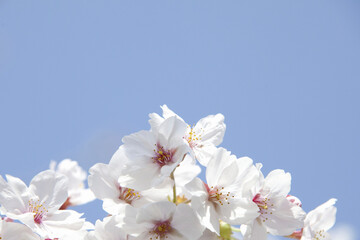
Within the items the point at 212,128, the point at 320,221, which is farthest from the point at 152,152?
the point at 320,221

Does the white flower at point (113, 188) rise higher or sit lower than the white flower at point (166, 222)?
higher

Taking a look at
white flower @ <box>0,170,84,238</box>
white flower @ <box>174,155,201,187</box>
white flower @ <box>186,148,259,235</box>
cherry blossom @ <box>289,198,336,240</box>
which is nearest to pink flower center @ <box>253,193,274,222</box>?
white flower @ <box>186,148,259,235</box>

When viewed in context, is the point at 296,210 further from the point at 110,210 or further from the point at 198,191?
the point at 110,210

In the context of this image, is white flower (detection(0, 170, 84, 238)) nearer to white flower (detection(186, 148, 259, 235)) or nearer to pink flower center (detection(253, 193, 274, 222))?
white flower (detection(186, 148, 259, 235))

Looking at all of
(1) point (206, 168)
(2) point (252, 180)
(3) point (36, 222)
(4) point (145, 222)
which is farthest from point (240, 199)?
(3) point (36, 222)

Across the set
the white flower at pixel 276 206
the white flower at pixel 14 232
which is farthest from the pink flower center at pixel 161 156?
the white flower at pixel 14 232

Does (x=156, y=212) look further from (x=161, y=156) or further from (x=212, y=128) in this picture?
(x=212, y=128)

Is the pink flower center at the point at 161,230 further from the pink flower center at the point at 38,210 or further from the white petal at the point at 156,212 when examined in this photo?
the pink flower center at the point at 38,210
